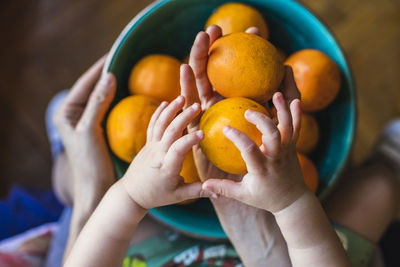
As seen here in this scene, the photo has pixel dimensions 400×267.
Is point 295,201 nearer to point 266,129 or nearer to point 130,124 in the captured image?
point 266,129

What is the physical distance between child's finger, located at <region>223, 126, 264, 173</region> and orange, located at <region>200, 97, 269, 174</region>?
0.03 meters

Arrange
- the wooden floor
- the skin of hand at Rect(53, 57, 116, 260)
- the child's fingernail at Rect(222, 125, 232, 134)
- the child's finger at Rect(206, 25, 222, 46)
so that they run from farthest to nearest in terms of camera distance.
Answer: the wooden floor → the skin of hand at Rect(53, 57, 116, 260) → the child's finger at Rect(206, 25, 222, 46) → the child's fingernail at Rect(222, 125, 232, 134)

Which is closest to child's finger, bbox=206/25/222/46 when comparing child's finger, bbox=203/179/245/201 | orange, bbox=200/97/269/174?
orange, bbox=200/97/269/174

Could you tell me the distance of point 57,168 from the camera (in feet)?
3.04

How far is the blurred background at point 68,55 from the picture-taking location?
1046 millimetres

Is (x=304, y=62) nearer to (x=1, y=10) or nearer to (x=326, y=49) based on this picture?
(x=326, y=49)

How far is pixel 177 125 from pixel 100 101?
236mm

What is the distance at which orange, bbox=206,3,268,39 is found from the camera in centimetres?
58

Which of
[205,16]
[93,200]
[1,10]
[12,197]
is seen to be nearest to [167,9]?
[205,16]

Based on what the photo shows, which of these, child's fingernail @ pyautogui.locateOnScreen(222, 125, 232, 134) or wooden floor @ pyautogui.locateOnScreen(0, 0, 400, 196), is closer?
child's fingernail @ pyautogui.locateOnScreen(222, 125, 232, 134)

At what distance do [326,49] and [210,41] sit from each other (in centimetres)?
25

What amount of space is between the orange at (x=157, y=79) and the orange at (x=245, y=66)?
133 mm

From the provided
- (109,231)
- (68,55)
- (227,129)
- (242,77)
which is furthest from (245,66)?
(68,55)

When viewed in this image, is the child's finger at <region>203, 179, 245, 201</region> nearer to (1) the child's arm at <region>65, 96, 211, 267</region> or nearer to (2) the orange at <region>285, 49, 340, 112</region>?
(1) the child's arm at <region>65, 96, 211, 267</region>
